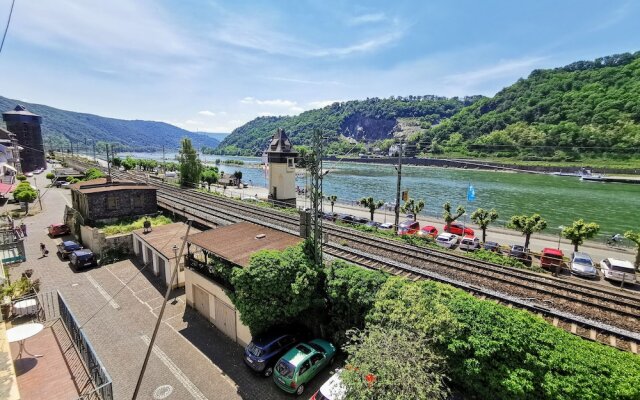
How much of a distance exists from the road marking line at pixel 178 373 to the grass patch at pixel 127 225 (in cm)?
1569

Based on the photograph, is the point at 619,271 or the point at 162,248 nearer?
the point at 619,271

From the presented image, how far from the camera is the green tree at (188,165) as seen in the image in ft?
174

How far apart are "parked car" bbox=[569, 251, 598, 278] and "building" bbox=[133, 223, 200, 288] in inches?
1152

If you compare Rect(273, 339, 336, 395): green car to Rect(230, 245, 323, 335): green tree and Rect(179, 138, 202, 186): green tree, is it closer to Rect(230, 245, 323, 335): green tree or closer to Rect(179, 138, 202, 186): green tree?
Rect(230, 245, 323, 335): green tree

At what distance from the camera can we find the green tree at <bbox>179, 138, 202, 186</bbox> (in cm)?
5297

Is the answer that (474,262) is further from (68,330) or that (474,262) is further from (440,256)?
(68,330)

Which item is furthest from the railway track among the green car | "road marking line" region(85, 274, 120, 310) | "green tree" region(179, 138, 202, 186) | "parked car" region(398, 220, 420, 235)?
"green tree" region(179, 138, 202, 186)

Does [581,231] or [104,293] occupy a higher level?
[581,231]

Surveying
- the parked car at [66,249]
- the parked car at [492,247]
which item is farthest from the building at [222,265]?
the parked car at [492,247]

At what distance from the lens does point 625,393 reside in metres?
7.18

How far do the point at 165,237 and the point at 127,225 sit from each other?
8.14 meters

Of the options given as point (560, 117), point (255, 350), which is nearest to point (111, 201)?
point (255, 350)

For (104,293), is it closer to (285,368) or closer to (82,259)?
(82,259)

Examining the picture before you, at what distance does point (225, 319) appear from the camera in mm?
15578
